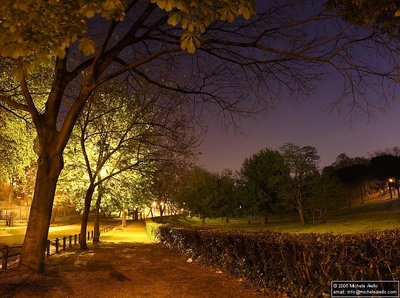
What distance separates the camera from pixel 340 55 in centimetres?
929

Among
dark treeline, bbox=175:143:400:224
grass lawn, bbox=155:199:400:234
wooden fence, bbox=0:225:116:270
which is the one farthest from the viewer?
dark treeline, bbox=175:143:400:224

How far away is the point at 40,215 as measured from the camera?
32.1 feet

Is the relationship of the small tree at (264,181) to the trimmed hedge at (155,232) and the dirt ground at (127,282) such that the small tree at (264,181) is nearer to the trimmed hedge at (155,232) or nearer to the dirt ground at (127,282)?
the trimmed hedge at (155,232)

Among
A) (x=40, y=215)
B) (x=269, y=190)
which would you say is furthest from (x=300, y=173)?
(x=40, y=215)

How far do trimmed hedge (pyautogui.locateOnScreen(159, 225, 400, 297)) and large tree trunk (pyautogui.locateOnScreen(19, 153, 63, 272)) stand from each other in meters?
4.71

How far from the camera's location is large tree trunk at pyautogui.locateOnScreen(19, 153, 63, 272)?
9797mm

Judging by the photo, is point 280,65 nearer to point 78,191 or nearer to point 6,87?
point 6,87

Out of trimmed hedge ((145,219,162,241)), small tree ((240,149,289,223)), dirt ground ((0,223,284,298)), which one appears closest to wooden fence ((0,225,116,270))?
dirt ground ((0,223,284,298))

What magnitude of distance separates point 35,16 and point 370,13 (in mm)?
6251

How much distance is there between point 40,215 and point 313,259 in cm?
646

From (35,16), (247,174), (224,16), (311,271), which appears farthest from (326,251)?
(247,174)

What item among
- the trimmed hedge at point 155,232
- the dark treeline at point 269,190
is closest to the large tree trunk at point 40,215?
the trimmed hedge at point 155,232

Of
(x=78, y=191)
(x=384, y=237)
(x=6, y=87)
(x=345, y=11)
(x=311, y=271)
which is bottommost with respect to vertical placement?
(x=311, y=271)

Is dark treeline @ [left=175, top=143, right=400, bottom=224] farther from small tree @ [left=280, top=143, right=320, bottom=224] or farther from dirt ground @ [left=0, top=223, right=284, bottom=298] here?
dirt ground @ [left=0, top=223, right=284, bottom=298]
